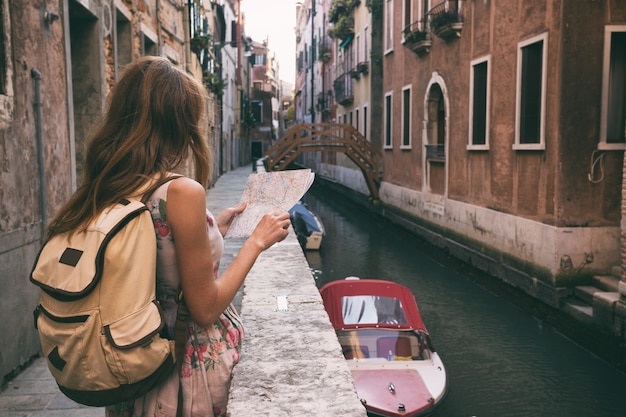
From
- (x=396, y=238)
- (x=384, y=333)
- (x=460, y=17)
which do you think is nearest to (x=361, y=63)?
(x=396, y=238)

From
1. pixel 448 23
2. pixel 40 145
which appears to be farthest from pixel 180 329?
pixel 448 23

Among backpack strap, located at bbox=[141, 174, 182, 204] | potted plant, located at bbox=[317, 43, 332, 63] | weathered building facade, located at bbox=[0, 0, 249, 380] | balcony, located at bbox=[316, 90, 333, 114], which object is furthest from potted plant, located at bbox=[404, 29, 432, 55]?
potted plant, located at bbox=[317, 43, 332, 63]

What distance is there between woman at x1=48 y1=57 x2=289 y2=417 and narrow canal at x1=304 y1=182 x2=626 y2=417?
486cm

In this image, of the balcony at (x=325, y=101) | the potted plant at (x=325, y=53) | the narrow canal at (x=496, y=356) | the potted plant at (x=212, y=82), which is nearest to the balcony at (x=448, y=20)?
the narrow canal at (x=496, y=356)

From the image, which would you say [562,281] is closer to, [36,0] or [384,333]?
[384,333]

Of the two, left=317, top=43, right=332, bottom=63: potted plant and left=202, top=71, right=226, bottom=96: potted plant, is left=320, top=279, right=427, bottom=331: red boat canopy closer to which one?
left=202, top=71, right=226, bottom=96: potted plant

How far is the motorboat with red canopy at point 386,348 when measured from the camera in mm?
5157

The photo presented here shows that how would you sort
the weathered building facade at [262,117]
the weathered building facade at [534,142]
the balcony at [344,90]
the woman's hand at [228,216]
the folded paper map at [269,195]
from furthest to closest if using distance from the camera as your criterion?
the weathered building facade at [262,117], the balcony at [344,90], the weathered building facade at [534,142], the woman's hand at [228,216], the folded paper map at [269,195]

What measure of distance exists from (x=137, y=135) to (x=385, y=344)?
4913 mm

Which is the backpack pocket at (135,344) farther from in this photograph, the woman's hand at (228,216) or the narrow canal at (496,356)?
the narrow canal at (496,356)

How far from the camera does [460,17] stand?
39.7 ft

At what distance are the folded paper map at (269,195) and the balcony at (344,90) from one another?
80.1 feet

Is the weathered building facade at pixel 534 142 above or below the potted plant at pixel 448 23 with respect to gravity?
below

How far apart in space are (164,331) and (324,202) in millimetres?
25028
